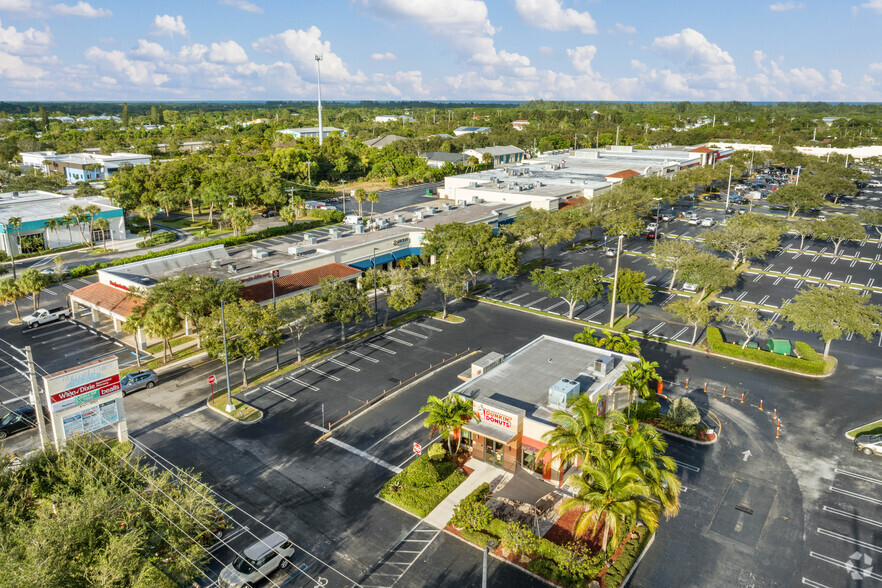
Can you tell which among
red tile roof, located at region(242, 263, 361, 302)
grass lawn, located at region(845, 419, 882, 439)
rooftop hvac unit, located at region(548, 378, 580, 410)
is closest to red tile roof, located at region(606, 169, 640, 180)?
red tile roof, located at region(242, 263, 361, 302)

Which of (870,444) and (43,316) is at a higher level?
(43,316)

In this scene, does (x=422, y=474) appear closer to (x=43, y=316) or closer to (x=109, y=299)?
(x=109, y=299)

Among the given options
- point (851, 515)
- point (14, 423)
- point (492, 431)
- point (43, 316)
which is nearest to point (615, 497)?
point (492, 431)

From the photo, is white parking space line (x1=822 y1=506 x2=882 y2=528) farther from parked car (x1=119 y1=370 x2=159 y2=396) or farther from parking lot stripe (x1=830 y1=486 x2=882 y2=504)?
parked car (x1=119 y1=370 x2=159 y2=396)

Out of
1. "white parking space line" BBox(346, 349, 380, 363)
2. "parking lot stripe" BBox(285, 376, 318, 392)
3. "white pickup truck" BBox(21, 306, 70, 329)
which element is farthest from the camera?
"white pickup truck" BBox(21, 306, 70, 329)

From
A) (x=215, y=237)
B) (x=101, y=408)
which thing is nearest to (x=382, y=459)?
(x=101, y=408)

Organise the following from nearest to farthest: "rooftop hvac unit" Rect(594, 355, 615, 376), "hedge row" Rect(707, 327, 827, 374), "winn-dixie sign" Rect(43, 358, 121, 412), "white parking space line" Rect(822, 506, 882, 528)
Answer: "white parking space line" Rect(822, 506, 882, 528) < "winn-dixie sign" Rect(43, 358, 121, 412) < "rooftop hvac unit" Rect(594, 355, 615, 376) < "hedge row" Rect(707, 327, 827, 374)
